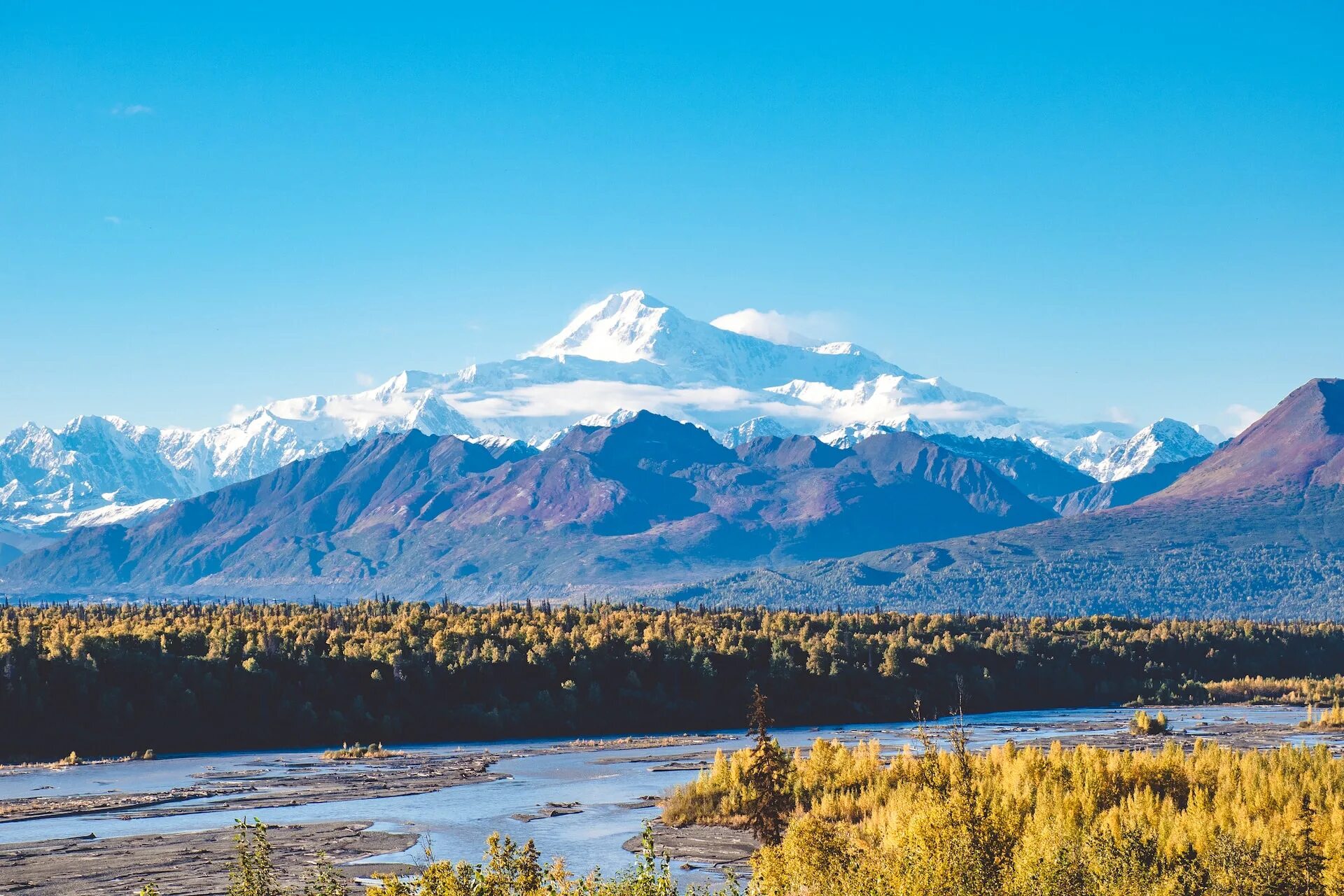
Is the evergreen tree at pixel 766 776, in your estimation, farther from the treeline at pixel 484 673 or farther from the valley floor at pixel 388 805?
the treeline at pixel 484 673

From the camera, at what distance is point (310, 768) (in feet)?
339

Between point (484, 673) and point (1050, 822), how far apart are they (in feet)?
300

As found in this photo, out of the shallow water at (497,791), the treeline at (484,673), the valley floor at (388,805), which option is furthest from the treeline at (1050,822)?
the treeline at (484,673)

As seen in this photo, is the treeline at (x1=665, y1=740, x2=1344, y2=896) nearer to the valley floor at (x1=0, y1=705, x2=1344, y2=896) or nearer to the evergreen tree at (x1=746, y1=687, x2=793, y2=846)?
the evergreen tree at (x1=746, y1=687, x2=793, y2=846)

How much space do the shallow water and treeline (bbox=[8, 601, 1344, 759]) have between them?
843 cm

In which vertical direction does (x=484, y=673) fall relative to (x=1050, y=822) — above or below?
above

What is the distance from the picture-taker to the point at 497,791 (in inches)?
3531

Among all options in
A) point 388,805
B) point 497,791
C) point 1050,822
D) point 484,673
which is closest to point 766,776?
point 1050,822

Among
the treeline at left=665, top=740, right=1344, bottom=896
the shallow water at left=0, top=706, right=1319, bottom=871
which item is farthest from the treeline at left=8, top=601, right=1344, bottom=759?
the treeline at left=665, top=740, right=1344, bottom=896

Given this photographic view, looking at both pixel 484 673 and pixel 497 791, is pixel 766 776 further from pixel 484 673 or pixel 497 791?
pixel 484 673

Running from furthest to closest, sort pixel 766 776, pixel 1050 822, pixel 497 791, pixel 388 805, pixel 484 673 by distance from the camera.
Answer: pixel 484 673, pixel 497 791, pixel 388 805, pixel 1050 822, pixel 766 776

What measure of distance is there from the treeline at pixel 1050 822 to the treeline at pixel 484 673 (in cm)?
5690

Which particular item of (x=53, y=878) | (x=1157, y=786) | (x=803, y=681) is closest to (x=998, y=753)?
(x=1157, y=786)

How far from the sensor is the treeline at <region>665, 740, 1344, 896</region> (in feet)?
138
